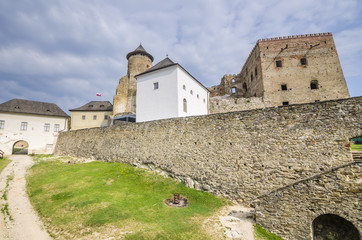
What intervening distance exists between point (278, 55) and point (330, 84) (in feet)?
27.4

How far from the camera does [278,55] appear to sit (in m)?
27.0

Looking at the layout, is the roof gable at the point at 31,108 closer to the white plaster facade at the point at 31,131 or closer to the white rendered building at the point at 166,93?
the white plaster facade at the point at 31,131

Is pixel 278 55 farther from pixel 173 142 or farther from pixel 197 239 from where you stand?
pixel 197 239

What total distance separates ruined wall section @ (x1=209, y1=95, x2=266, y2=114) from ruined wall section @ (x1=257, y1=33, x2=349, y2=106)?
1.55 metres

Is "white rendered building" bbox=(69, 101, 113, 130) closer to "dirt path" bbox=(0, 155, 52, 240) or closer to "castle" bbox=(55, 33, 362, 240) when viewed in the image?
"castle" bbox=(55, 33, 362, 240)

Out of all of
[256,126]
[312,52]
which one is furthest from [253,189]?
[312,52]

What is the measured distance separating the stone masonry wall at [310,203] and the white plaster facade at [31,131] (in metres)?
32.9

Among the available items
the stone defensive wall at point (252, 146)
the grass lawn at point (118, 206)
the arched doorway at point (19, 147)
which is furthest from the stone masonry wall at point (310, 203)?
the arched doorway at point (19, 147)

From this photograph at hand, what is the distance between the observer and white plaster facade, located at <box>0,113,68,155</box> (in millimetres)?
25594

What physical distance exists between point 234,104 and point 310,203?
68.2 feet

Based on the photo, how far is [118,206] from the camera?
8172 mm

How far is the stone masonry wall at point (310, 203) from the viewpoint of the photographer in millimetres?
5965

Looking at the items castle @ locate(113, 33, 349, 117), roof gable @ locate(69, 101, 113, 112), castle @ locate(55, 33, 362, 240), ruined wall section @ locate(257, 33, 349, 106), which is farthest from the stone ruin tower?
ruined wall section @ locate(257, 33, 349, 106)

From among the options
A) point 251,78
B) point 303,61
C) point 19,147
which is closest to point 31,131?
point 19,147
